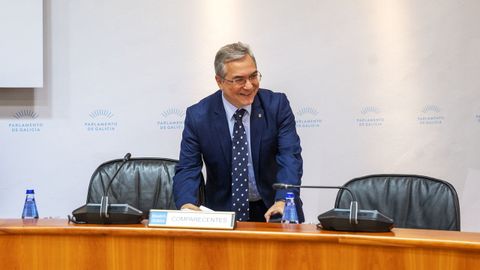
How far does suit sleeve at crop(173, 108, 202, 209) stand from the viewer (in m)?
3.10

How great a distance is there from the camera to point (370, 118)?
3934mm

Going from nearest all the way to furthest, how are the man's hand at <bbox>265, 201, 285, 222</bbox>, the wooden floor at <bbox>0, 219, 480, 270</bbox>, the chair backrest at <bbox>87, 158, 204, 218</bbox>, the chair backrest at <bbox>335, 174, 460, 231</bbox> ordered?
the wooden floor at <bbox>0, 219, 480, 270</bbox>, the man's hand at <bbox>265, 201, 285, 222</bbox>, the chair backrest at <bbox>335, 174, 460, 231</bbox>, the chair backrest at <bbox>87, 158, 204, 218</bbox>

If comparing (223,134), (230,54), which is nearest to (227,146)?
(223,134)

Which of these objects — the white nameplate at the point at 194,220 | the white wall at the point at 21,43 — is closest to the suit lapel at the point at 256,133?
A: the white nameplate at the point at 194,220

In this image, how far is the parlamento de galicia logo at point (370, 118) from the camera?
12.9ft

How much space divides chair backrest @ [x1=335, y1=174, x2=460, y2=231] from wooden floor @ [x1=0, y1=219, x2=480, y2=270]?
88 centimetres

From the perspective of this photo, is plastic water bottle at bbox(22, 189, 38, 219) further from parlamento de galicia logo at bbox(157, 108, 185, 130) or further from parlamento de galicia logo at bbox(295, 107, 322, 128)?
parlamento de galicia logo at bbox(295, 107, 322, 128)

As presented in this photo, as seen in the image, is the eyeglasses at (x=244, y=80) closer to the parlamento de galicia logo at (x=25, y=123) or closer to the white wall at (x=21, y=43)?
the white wall at (x=21, y=43)

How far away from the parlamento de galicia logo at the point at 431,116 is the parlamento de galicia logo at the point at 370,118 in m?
0.23

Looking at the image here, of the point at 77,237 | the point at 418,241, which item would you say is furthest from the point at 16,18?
the point at 418,241

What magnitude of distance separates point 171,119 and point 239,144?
1013mm

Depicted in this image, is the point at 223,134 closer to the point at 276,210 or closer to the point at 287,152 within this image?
the point at 287,152

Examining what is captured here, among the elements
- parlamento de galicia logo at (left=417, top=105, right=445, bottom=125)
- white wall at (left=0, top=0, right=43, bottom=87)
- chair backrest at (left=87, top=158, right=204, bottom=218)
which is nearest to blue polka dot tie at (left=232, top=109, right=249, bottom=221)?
chair backrest at (left=87, top=158, right=204, bottom=218)

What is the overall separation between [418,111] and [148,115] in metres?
1.65
